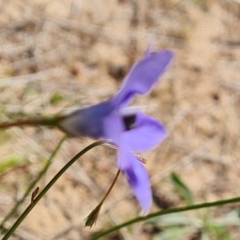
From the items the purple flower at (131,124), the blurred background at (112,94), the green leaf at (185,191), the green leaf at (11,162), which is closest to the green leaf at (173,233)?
the blurred background at (112,94)

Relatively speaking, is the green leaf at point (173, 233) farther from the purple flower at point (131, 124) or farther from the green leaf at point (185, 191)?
the purple flower at point (131, 124)

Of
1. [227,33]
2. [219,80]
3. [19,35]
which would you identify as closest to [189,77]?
[219,80]

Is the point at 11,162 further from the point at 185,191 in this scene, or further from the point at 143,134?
the point at 143,134

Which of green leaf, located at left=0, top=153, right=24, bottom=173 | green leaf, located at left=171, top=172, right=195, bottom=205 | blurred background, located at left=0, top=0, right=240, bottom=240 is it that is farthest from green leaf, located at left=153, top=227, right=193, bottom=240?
green leaf, located at left=0, top=153, right=24, bottom=173

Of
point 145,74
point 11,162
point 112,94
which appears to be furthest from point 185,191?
point 145,74

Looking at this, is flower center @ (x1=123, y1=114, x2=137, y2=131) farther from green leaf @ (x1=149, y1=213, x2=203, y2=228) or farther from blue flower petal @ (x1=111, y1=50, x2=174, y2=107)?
green leaf @ (x1=149, y1=213, x2=203, y2=228)
